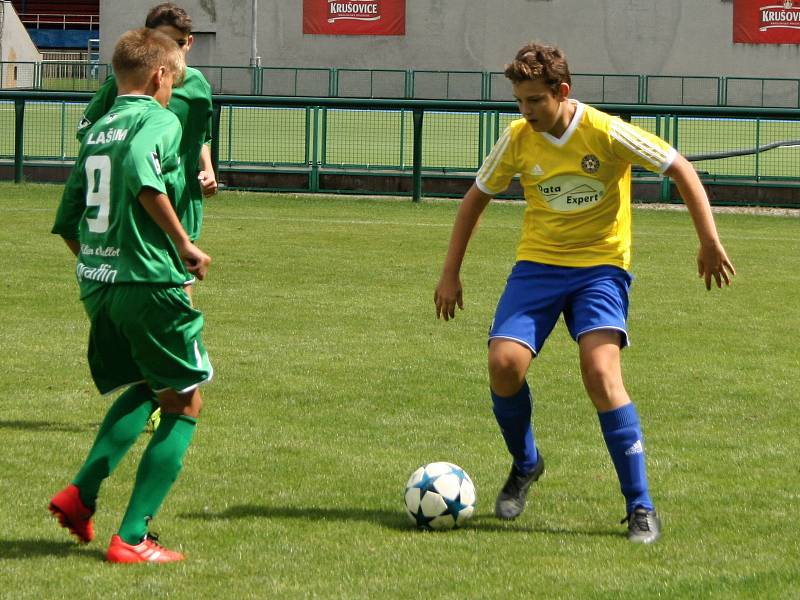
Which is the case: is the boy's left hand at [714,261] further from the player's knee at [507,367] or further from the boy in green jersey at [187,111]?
the boy in green jersey at [187,111]

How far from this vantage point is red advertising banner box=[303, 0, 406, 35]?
1820 inches

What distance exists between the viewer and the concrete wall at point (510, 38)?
146 ft

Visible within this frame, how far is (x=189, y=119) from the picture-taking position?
6.41 metres

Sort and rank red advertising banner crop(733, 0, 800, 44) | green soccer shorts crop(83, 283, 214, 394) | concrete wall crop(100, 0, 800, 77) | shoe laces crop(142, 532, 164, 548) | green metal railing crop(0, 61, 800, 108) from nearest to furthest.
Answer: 1. green soccer shorts crop(83, 283, 214, 394)
2. shoe laces crop(142, 532, 164, 548)
3. green metal railing crop(0, 61, 800, 108)
4. red advertising banner crop(733, 0, 800, 44)
5. concrete wall crop(100, 0, 800, 77)

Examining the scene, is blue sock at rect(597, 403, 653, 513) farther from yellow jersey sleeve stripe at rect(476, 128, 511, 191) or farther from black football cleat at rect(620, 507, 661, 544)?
yellow jersey sleeve stripe at rect(476, 128, 511, 191)

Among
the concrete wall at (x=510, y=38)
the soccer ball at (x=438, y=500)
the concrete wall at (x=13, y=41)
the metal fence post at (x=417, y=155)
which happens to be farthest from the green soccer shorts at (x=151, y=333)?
the concrete wall at (x=510, y=38)

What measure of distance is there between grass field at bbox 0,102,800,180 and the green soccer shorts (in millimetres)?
16212

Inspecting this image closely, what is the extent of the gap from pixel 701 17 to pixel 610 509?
4142cm

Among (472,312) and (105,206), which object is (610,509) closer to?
(105,206)

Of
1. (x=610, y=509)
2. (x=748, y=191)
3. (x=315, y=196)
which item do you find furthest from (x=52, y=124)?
(x=610, y=509)

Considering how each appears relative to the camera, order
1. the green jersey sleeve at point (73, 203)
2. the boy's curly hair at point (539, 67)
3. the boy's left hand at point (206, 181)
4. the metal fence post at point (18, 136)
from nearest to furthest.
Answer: the green jersey sleeve at point (73, 203)
the boy's curly hair at point (539, 67)
the boy's left hand at point (206, 181)
the metal fence post at point (18, 136)

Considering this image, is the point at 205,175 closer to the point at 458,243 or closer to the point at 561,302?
the point at 458,243

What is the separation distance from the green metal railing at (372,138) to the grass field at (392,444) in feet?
23.5

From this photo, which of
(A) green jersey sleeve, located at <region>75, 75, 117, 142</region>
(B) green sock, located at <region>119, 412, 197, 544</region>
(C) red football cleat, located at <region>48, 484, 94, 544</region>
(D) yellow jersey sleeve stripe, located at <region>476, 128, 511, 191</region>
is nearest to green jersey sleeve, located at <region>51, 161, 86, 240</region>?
(B) green sock, located at <region>119, 412, 197, 544</region>
